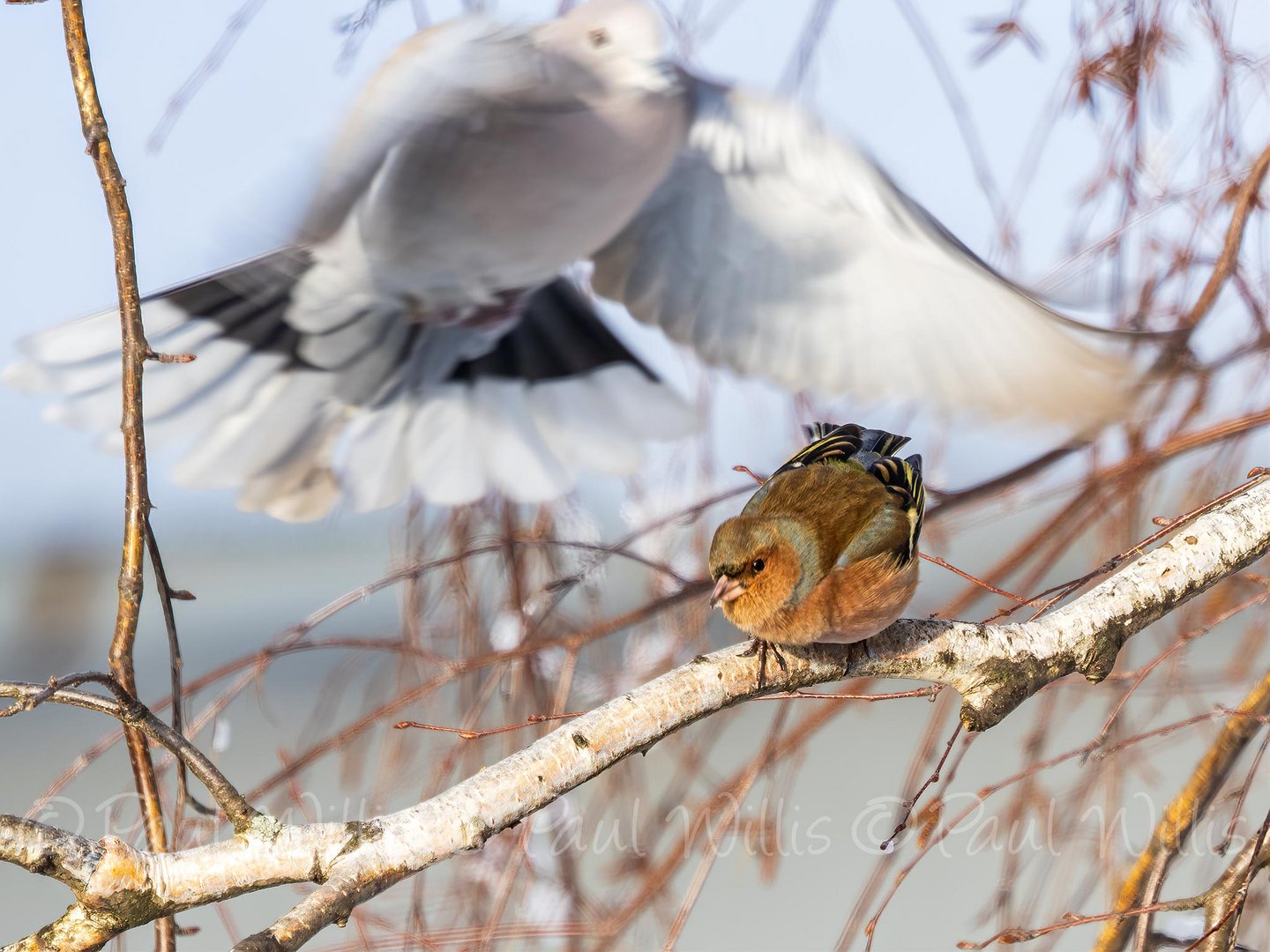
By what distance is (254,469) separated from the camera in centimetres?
192

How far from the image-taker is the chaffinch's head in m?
0.88

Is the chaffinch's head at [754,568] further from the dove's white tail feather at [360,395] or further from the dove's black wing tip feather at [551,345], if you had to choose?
the dove's black wing tip feather at [551,345]

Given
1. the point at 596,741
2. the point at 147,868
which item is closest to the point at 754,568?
the point at 596,741

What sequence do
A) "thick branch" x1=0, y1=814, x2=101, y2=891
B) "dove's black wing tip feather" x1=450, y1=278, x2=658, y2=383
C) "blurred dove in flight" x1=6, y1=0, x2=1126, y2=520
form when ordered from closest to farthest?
"thick branch" x1=0, y1=814, x2=101, y2=891, "blurred dove in flight" x1=6, y1=0, x2=1126, y2=520, "dove's black wing tip feather" x1=450, y1=278, x2=658, y2=383

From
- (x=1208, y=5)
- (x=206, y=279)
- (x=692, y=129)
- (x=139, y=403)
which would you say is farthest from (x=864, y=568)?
(x=206, y=279)

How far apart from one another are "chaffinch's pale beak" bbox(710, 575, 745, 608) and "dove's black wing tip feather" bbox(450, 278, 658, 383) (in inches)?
52.6

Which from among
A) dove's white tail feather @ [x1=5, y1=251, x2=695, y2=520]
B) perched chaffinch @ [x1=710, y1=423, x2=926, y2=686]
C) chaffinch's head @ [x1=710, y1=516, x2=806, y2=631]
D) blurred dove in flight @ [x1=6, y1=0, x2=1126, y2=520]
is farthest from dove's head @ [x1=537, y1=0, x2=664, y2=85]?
chaffinch's head @ [x1=710, y1=516, x2=806, y2=631]

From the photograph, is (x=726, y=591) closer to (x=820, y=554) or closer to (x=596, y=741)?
(x=820, y=554)

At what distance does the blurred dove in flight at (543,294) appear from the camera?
1.59 m

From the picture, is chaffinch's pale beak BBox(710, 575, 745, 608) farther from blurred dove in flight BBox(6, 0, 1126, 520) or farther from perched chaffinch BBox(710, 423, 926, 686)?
blurred dove in flight BBox(6, 0, 1126, 520)

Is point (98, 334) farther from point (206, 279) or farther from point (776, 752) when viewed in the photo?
point (776, 752)

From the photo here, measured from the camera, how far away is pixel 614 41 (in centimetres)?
172

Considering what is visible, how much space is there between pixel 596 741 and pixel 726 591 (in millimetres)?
225

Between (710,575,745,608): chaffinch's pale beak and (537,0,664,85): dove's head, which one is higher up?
(537,0,664,85): dove's head
